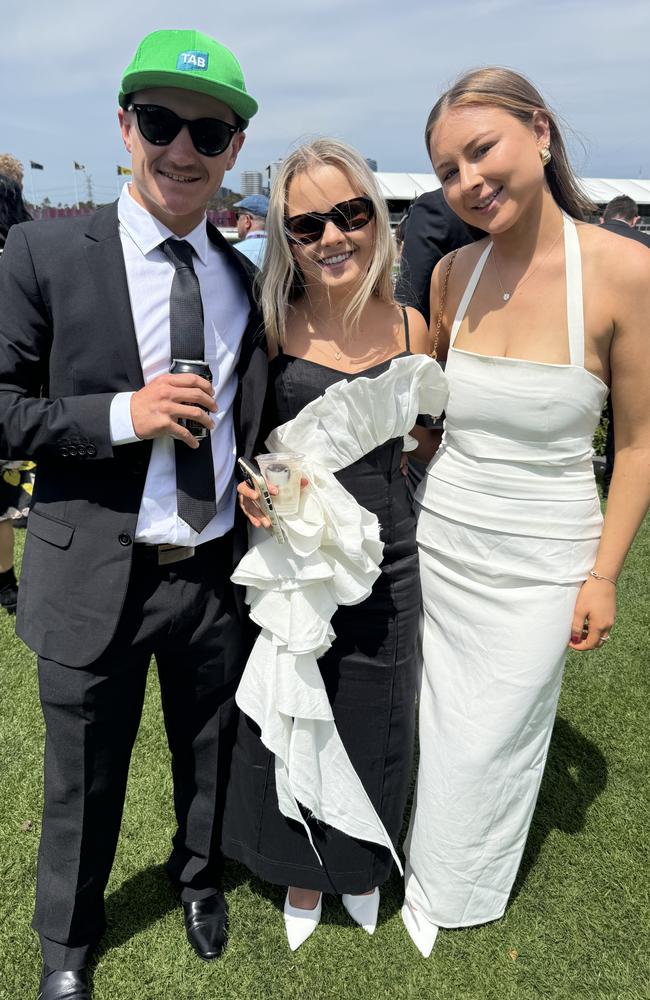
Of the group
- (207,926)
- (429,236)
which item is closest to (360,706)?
A: (207,926)

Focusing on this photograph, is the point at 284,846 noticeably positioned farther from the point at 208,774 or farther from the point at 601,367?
the point at 601,367

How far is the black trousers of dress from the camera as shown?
6.78 feet

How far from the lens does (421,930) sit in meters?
2.59

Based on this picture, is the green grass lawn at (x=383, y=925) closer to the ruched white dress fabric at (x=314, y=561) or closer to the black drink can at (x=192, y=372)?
the ruched white dress fabric at (x=314, y=561)

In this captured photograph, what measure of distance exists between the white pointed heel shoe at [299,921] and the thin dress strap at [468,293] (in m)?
2.08

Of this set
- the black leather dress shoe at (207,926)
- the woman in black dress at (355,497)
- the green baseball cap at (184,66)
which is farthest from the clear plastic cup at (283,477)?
the black leather dress shoe at (207,926)

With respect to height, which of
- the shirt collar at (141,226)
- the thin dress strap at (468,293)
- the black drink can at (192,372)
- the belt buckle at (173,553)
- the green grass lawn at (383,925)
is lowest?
the green grass lawn at (383,925)

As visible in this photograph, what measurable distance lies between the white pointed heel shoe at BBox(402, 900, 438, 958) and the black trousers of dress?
775mm

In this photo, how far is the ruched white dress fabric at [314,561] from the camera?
2.10 meters

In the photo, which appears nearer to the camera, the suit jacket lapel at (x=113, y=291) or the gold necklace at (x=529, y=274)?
the suit jacket lapel at (x=113, y=291)

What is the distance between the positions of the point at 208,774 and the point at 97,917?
0.56 m

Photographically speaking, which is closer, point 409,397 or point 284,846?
point 409,397

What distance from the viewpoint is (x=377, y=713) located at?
2.45m

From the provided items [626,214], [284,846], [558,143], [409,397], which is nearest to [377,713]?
[284,846]
